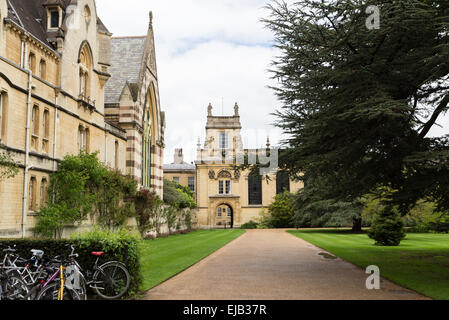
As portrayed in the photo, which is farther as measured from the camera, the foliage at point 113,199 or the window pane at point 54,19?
the foliage at point 113,199

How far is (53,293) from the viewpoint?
8.14 metres

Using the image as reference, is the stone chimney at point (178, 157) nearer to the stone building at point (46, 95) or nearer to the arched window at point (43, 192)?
the stone building at point (46, 95)

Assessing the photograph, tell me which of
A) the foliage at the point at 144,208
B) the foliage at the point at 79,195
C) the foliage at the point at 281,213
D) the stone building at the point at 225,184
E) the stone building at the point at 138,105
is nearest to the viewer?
the foliage at the point at 79,195

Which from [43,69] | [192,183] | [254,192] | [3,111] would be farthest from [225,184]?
[3,111]

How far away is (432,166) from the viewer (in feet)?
39.2

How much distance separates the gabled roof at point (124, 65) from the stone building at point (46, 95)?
3.39 m

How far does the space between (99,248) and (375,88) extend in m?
7.77

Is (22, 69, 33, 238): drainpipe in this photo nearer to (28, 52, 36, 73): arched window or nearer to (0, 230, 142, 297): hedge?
(28, 52, 36, 73): arched window

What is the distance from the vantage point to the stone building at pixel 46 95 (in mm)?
17312

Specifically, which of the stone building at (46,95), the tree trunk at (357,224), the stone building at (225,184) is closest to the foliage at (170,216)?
the stone building at (46,95)

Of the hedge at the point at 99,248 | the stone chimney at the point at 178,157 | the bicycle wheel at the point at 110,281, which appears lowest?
the bicycle wheel at the point at 110,281

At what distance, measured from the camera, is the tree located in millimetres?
11422

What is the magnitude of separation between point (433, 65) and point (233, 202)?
53310mm

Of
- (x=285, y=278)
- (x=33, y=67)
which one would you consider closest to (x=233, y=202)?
(x=33, y=67)
